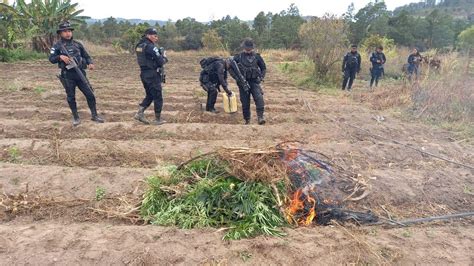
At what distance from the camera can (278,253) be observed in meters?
2.92

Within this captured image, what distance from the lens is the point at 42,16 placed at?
17.2 m

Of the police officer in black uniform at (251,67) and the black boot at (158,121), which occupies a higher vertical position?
the police officer in black uniform at (251,67)

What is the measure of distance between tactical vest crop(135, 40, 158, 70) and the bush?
1233cm

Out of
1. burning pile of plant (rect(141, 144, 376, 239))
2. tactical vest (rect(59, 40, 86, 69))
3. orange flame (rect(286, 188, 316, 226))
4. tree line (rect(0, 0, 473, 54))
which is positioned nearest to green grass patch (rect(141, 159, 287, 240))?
burning pile of plant (rect(141, 144, 376, 239))

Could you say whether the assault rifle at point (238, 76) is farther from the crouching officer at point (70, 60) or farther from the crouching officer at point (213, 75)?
the crouching officer at point (70, 60)

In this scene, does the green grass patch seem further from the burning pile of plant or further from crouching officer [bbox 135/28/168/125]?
crouching officer [bbox 135/28/168/125]

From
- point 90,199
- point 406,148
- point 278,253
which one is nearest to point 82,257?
point 90,199

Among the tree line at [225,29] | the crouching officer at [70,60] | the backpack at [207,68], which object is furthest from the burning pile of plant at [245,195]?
the tree line at [225,29]

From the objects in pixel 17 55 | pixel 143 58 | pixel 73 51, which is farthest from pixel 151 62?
pixel 17 55

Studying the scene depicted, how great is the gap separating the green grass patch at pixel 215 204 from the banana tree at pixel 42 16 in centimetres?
1683

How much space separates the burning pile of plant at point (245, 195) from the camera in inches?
130

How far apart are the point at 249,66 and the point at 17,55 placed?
45.6 feet

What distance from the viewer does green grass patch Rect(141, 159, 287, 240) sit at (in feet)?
10.6

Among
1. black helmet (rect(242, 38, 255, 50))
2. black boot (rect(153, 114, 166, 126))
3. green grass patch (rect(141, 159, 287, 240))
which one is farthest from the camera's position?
black boot (rect(153, 114, 166, 126))
